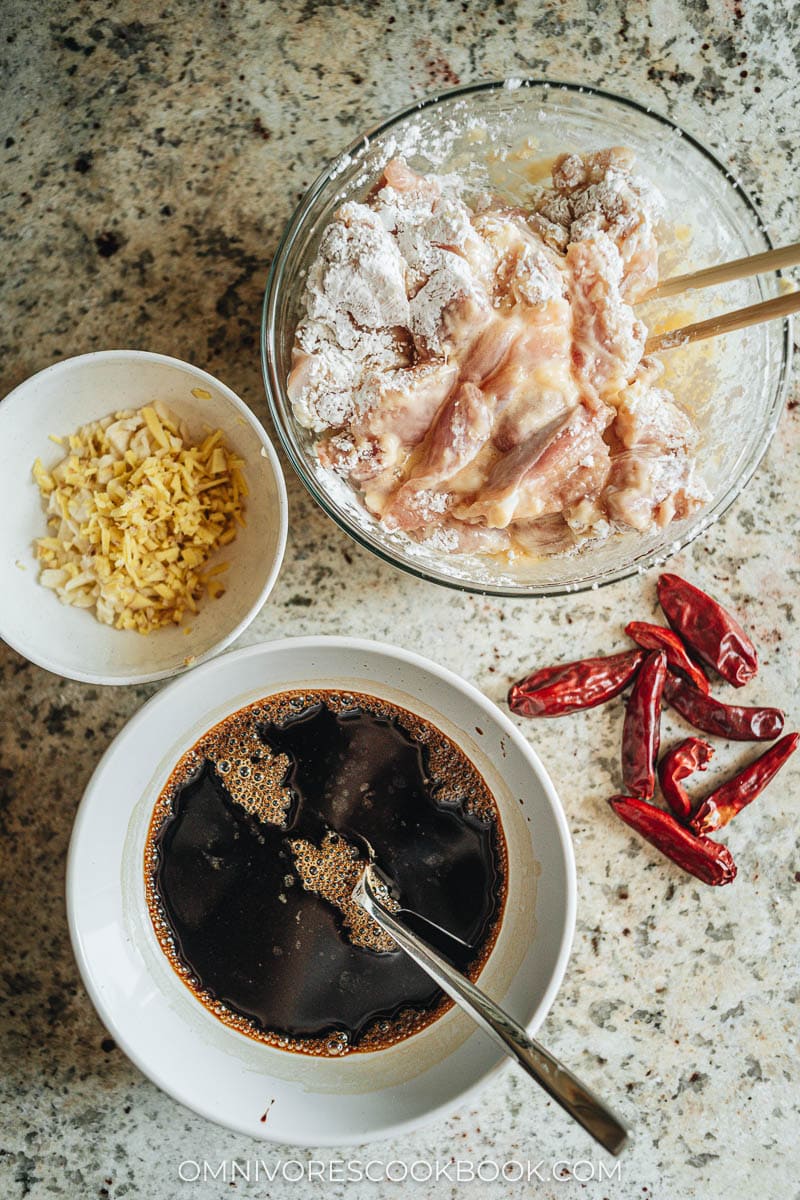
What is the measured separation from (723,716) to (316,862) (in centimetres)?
85

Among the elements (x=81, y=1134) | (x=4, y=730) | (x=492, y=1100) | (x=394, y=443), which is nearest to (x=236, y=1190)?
(x=81, y=1134)

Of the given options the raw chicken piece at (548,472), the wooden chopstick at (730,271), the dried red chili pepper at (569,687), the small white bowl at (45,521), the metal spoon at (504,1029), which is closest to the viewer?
the metal spoon at (504,1029)

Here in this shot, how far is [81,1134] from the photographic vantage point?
1815mm

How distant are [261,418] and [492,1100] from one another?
56.1 inches

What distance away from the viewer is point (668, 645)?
1816 mm

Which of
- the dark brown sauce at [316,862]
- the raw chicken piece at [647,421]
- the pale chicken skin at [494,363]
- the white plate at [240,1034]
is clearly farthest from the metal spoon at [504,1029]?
the raw chicken piece at [647,421]

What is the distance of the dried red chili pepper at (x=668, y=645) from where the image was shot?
1.81 m

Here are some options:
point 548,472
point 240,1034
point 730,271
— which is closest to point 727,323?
point 730,271

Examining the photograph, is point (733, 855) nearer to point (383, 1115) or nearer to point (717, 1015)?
point (717, 1015)

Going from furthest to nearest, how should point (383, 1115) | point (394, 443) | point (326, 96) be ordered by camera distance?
point (326, 96)
point (383, 1115)
point (394, 443)

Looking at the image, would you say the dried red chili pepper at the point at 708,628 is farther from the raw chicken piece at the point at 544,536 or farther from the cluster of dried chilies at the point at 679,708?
the raw chicken piece at the point at 544,536

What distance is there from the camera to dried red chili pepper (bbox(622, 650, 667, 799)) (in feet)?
5.92

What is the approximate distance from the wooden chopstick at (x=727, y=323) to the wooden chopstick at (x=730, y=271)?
0.05 metres

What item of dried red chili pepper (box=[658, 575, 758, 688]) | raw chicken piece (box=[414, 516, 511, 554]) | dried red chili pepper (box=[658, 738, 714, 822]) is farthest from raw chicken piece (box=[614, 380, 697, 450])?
dried red chili pepper (box=[658, 738, 714, 822])
